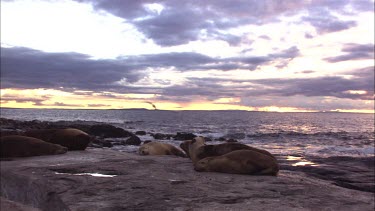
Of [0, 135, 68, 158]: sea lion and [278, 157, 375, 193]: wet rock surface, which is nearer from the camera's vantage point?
[0, 135, 68, 158]: sea lion

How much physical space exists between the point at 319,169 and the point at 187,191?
10.8m

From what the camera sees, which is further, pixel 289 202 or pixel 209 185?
pixel 209 185

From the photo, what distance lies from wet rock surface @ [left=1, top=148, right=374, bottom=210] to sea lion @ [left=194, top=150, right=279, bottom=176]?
1.00 ft

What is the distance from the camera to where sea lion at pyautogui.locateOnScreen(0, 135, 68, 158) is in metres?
9.86

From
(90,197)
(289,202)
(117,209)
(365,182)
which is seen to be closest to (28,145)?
(90,197)

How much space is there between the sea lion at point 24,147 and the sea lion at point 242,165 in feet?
13.9

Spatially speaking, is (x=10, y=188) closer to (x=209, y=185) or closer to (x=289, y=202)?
(x=209, y=185)

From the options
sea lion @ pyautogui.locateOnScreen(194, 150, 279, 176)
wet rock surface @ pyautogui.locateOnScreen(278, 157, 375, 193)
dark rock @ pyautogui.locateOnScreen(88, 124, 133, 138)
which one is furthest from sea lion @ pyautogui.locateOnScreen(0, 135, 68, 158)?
dark rock @ pyautogui.locateOnScreen(88, 124, 133, 138)

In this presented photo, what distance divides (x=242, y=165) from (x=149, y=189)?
2.66 metres

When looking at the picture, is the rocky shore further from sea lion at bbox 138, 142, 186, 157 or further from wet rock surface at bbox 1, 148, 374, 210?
sea lion at bbox 138, 142, 186, 157

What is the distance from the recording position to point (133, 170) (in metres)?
7.62

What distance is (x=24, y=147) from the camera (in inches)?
394

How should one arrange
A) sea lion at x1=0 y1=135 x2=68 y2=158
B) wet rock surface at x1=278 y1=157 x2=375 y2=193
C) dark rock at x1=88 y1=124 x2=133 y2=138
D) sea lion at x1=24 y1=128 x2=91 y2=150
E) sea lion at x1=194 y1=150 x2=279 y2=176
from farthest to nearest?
1. dark rock at x1=88 y1=124 x2=133 y2=138
2. wet rock surface at x1=278 y1=157 x2=375 y2=193
3. sea lion at x1=24 y1=128 x2=91 y2=150
4. sea lion at x1=0 y1=135 x2=68 y2=158
5. sea lion at x1=194 y1=150 x2=279 y2=176

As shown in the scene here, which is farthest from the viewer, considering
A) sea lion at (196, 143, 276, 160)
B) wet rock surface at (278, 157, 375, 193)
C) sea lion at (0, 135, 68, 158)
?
wet rock surface at (278, 157, 375, 193)
